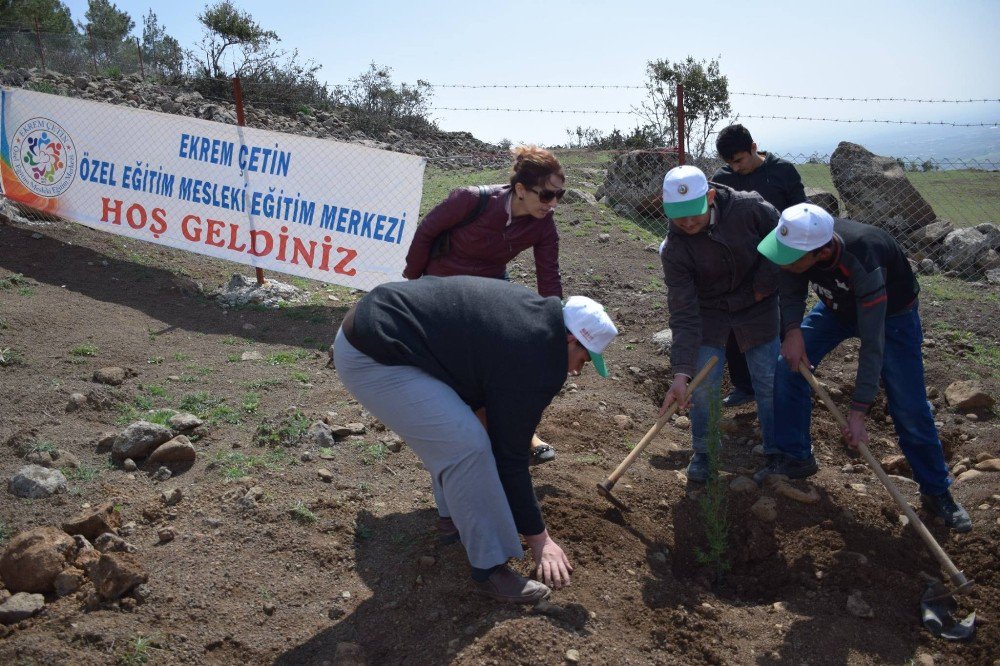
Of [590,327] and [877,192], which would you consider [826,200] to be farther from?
[590,327]

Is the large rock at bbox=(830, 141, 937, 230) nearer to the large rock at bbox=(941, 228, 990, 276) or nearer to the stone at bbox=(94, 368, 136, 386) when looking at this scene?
the large rock at bbox=(941, 228, 990, 276)

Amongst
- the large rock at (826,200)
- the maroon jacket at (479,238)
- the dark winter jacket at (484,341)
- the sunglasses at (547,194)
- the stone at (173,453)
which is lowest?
the stone at (173,453)

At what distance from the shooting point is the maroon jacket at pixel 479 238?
4.33 meters

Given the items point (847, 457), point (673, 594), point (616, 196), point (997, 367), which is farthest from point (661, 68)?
point (673, 594)

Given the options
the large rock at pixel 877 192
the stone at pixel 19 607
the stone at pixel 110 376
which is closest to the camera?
the stone at pixel 19 607

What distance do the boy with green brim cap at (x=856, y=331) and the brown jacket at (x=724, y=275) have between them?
0.18 metres

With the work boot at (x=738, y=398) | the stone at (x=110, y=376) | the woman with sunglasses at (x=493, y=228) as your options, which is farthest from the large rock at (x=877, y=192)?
the stone at (x=110, y=376)

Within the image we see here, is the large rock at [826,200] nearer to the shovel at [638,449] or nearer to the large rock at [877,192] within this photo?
the large rock at [877,192]

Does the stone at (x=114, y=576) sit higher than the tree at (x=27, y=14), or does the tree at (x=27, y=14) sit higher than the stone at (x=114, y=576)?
the tree at (x=27, y=14)

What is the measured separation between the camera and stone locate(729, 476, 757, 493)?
15.3ft

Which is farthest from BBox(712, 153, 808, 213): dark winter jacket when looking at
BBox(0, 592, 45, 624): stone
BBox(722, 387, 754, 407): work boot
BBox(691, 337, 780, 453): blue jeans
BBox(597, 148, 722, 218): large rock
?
BBox(597, 148, 722, 218): large rock

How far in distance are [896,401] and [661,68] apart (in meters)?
11.4

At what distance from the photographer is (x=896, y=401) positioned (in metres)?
4.29

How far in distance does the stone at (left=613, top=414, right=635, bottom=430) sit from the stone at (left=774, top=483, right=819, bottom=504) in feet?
3.64
